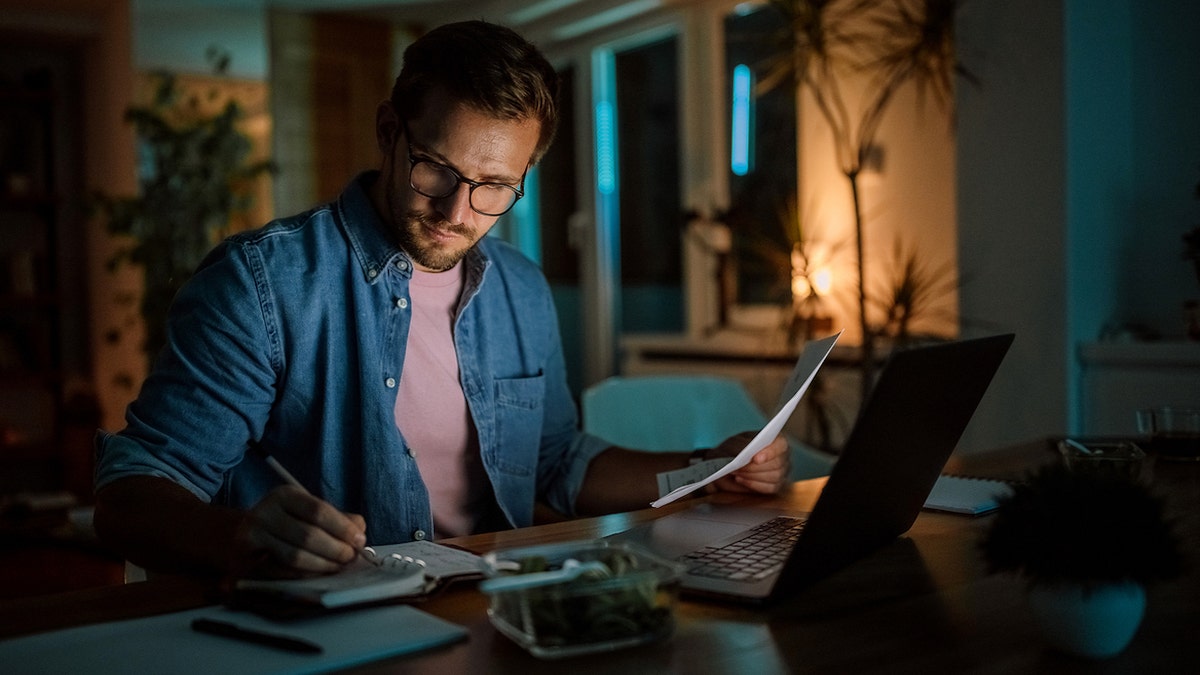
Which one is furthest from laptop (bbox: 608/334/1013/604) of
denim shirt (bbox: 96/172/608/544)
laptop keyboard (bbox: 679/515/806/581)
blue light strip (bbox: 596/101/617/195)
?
blue light strip (bbox: 596/101/617/195)

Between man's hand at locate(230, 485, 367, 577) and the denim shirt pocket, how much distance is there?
72 cm

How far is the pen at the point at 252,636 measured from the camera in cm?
84

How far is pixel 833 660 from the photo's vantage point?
0.83 meters

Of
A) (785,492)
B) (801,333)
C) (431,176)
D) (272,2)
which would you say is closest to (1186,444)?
(785,492)

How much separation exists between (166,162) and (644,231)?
241cm

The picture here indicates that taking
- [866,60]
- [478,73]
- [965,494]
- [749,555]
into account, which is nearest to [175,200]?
[866,60]

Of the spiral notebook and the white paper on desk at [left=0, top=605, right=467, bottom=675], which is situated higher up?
the white paper on desk at [left=0, top=605, right=467, bottom=675]

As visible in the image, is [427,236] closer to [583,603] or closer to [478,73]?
[478,73]

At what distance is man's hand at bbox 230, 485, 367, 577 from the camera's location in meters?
0.97

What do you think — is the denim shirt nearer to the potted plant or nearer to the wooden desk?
the wooden desk

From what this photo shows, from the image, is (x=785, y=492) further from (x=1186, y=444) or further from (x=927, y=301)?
(x=927, y=301)

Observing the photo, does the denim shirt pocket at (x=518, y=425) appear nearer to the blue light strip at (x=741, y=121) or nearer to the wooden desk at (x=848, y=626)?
the wooden desk at (x=848, y=626)

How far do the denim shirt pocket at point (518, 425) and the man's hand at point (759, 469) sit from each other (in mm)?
350

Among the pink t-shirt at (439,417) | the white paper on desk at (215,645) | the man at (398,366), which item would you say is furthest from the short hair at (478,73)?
the white paper on desk at (215,645)
